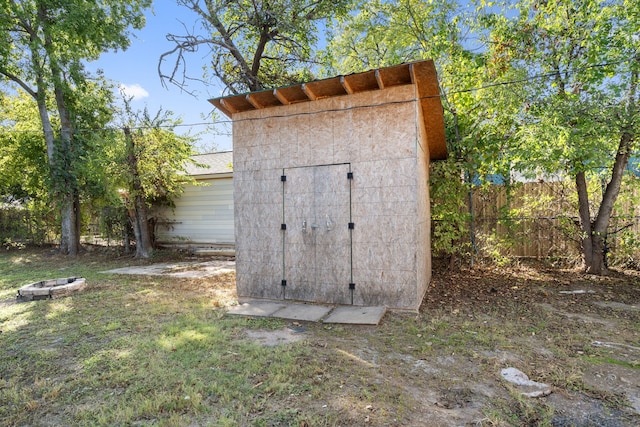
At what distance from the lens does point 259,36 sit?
8.42 meters

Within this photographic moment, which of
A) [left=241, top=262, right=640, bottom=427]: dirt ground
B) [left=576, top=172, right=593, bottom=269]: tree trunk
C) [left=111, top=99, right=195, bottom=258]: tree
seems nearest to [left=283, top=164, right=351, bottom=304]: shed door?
[left=241, top=262, right=640, bottom=427]: dirt ground

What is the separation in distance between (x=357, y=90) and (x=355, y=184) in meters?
1.26

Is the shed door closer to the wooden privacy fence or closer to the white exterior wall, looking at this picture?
the wooden privacy fence

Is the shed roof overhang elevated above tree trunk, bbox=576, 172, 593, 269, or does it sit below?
above

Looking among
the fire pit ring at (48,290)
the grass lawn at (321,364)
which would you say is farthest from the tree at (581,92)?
the fire pit ring at (48,290)

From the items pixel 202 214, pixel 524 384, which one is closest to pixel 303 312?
pixel 524 384

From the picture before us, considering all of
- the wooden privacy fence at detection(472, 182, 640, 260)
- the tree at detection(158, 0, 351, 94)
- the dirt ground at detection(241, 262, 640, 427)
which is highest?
the tree at detection(158, 0, 351, 94)

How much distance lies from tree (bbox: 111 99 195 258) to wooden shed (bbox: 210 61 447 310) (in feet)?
14.5

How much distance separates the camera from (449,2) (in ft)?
26.4

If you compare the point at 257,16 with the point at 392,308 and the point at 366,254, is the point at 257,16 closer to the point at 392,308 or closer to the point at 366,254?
the point at 366,254

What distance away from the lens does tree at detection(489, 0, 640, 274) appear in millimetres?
5367

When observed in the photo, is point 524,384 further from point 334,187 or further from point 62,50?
point 62,50

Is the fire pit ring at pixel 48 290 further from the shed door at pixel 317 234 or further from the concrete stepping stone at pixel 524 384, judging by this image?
the concrete stepping stone at pixel 524 384

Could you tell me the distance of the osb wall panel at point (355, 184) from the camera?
4.43 meters
